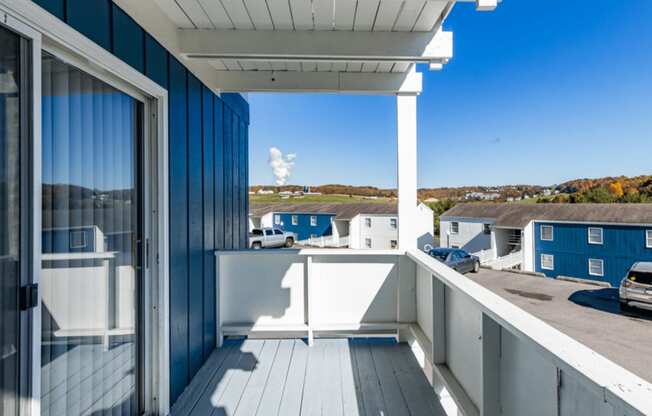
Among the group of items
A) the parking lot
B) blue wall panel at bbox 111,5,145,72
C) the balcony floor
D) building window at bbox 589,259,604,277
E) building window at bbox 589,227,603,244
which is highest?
blue wall panel at bbox 111,5,145,72

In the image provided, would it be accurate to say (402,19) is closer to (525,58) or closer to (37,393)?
(37,393)

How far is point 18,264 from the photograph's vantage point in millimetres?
1080

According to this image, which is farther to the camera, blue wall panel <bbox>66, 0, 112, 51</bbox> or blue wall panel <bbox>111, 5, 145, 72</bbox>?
blue wall panel <bbox>111, 5, 145, 72</bbox>

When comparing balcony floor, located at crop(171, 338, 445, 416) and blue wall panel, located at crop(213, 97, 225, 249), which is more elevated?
blue wall panel, located at crop(213, 97, 225, 249)

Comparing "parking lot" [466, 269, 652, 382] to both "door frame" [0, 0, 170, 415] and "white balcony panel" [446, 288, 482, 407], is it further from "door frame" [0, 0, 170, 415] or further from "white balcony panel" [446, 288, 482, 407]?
"door frame" [0, 0, 170, 415]

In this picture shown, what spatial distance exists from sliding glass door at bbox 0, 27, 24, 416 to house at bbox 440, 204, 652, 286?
28.2 ft

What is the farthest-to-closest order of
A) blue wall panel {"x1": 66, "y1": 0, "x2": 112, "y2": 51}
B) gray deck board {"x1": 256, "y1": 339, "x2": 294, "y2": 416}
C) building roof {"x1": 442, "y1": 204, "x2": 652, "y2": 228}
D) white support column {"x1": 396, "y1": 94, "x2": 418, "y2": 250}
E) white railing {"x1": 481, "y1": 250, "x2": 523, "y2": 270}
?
white railing {"x1": 481, "y1": 250, "x2": 523, "y2": 270} → building roof {"x1": 442, "y1": 204, "x2": 652, "y2": 228} → white support column {"x1": 396, "y1": 94, "x2": 418, "y2": 250} → gray deck board {"x1": 256, "y1": 339, "x2": 294, "y2": 416} → blue wall panel {"x1": 66, "y1": 0, "x2": 112, "y2": 51}

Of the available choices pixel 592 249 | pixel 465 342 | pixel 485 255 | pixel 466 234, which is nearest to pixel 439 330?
pixel 465 342

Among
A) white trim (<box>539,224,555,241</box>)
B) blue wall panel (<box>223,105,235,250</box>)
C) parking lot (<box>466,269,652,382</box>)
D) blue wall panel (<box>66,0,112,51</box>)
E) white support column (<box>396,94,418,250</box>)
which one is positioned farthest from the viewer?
white trim (<box>539,224,555,241</box>)

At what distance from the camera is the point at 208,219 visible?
271 cm

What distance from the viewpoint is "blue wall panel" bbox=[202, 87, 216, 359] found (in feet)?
8.65

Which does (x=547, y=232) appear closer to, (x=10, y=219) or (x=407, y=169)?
(x=407, y=169)

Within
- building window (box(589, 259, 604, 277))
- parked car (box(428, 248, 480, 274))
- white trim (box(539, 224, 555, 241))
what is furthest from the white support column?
building window (box(589, 259, 604, 277))

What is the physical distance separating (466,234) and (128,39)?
10233 millimetres
